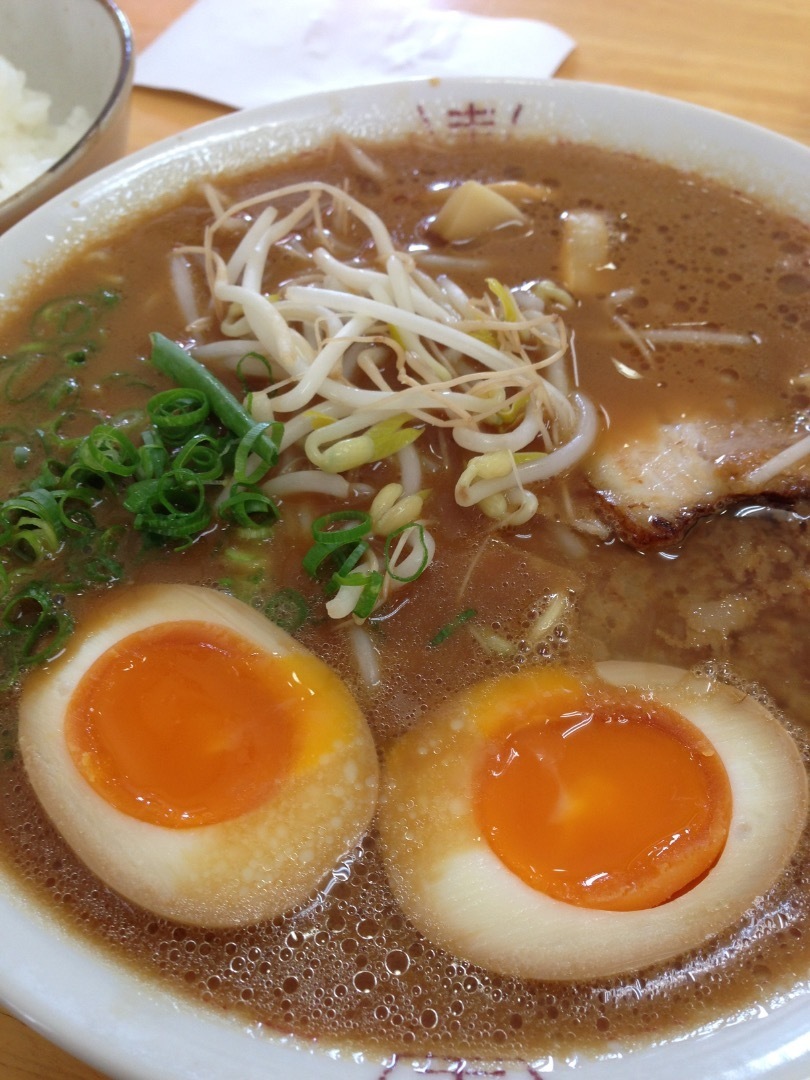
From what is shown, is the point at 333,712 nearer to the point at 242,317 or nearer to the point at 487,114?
the point at 242,317

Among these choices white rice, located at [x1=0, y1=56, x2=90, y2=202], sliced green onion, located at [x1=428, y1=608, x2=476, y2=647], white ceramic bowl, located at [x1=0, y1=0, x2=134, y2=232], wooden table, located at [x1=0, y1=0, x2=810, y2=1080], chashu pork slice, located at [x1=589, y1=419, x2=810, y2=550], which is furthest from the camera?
wooden table, located at [x1=0, y1=0, x2=810, y2=1080]

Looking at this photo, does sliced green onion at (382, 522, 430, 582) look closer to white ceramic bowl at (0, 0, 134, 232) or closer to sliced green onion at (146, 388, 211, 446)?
sliced green onion at (146, 388, 211, 446)

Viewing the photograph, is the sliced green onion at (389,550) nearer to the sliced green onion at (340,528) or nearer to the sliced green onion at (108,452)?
the sliced green onion at (340,528)

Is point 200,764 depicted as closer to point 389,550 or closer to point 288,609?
point 288,609

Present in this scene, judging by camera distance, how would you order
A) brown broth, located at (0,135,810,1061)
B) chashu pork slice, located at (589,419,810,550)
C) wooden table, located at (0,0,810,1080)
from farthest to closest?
→ 1. wooden table, located at (0,0,810,1080)
2. chashu pork slice, located at (589,419,810,550)
3. brown broth, located at (0,135,810,1061)

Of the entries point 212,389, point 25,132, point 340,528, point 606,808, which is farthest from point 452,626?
point 25,132

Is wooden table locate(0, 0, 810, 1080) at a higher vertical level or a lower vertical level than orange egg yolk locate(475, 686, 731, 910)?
higher

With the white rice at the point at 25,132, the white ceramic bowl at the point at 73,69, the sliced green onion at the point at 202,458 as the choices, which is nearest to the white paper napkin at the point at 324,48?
the white ceramic bowl at the point at 73,69

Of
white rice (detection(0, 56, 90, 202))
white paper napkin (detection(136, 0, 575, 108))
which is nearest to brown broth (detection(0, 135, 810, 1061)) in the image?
white rice (detection(0, 56, 90, 202))
